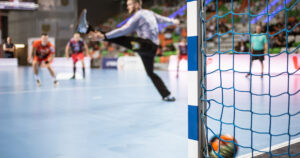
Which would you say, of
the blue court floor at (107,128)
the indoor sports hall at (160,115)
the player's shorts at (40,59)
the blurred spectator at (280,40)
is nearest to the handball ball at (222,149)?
the indoor sports hall at (160,115)

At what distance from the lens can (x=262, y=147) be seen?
7.02 ft

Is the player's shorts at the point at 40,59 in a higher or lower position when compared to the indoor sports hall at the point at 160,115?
higher

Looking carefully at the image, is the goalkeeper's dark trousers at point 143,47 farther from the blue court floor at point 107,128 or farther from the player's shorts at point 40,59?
the player's shorts at point 40,59

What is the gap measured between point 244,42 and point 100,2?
1535 centimetres

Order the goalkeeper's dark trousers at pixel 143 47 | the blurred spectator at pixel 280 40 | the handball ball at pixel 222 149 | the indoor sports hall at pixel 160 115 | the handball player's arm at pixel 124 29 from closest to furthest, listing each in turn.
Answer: the indoor sports hall at pixel 160 115 < the handball ball at pixel 222 149 < the handball player's arm at pixel 124 29 < the goalkeeper's dark trousers at pixel 143 47 < the blurred spectator at pixel 280 40

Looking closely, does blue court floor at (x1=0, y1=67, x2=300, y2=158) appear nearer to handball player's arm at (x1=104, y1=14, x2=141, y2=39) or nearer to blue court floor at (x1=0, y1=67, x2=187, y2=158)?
blue court floor at (x1=0, y1=67, x2=187, y2=158)

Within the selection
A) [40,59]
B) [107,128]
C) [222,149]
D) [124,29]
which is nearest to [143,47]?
[124,29]

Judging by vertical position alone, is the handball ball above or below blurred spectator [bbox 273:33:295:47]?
below

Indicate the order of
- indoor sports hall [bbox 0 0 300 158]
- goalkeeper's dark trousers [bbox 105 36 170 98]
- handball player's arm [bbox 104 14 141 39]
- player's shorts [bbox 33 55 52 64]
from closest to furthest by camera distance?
1. indoor sports hall [bbox 0 0 300 158]
2. handball player's arm [bbox 104 14 141 39]
3. goalkeeper's dark trousers [bbox 105 36 170 98]
4. player's shorts [bbox 33 55 52 64]

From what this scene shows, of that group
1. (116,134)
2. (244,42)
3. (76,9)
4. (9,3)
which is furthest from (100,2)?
(116,134)

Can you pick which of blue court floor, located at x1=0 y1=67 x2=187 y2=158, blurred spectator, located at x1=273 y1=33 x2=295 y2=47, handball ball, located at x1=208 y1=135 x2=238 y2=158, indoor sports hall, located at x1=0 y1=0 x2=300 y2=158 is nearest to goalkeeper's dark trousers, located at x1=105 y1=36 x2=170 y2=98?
indoor sports hall, located at x1=0 y1=0 x2=300 y2=158

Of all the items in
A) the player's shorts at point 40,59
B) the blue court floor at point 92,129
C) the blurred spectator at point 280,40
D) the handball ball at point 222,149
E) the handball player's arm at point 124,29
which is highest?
the blurred spectator at point 280,40

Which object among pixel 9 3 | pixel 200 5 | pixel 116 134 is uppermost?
pixel 9 3

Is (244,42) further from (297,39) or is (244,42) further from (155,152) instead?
(155,152)
